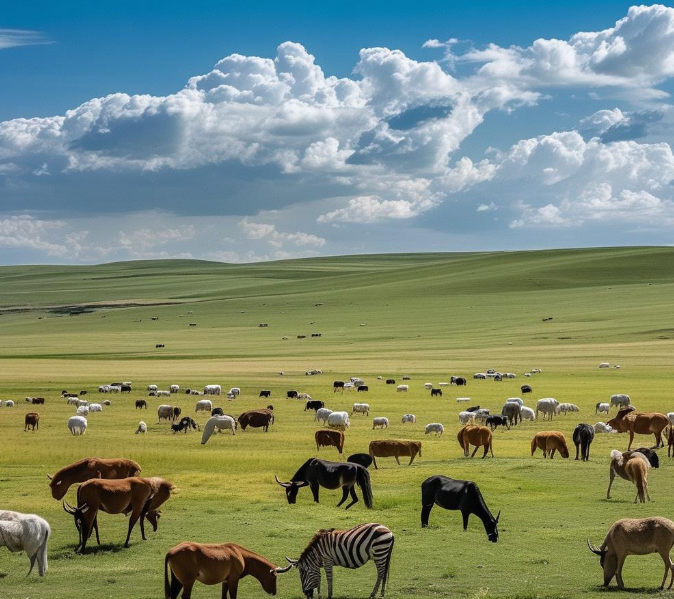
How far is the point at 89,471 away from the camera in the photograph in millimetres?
22828

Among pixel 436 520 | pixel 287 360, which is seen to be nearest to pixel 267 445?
pixel 436 520

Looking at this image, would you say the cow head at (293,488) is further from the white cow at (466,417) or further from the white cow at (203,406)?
the white cow at (203,406)

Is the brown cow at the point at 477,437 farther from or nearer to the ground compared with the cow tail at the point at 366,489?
farther from the ground

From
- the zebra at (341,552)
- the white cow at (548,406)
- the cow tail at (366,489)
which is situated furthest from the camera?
the white cow at (548,406)

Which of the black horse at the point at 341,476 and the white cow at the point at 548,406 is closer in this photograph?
the black horse at the point at 341,476

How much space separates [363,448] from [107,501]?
730 inches

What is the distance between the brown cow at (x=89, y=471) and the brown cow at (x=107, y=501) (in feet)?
9.10

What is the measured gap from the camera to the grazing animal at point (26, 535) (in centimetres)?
1684

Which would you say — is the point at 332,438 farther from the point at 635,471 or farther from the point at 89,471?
the point at 635,471

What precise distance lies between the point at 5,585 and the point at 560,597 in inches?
404

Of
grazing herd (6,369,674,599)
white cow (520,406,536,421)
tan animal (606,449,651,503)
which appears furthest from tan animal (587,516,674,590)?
white cow (520,406,536,421)

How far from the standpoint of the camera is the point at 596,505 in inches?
939

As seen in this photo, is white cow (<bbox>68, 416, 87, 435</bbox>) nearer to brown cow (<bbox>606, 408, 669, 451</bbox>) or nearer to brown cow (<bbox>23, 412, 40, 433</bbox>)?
brown cow (<bbox>23, 412, 40, 433</bbox>)

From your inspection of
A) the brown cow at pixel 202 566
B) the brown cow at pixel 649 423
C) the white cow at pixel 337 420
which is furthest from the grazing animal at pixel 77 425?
the brown cow at pixel 202 566
